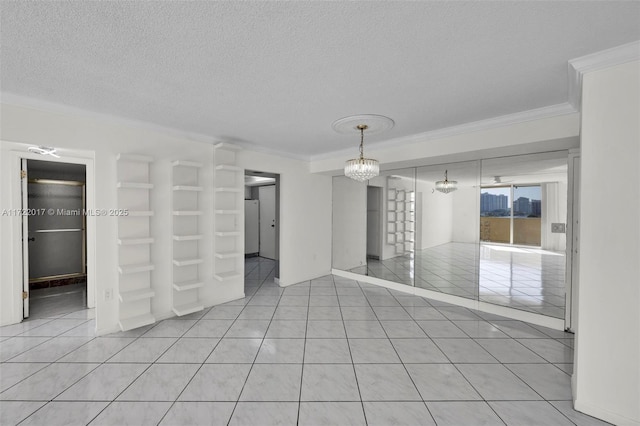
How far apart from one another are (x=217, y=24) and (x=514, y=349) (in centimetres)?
374

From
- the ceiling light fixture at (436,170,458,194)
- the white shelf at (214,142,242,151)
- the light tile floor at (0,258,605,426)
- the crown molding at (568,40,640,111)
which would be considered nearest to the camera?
the crown molding at (568,40,640,111)

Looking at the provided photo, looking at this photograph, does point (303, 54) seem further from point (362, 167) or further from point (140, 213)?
point (140, 213)

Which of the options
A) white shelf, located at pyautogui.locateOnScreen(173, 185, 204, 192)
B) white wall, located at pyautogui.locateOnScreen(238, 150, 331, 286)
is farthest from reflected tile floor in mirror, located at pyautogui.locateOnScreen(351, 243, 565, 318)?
white shelf, located at pyautogui.locateOnScreen(173, 185, 204, 192)

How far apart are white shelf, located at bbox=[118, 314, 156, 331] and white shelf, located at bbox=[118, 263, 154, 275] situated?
21.1 inches

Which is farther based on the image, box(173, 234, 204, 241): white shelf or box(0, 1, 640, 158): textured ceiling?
box(173, 234, 204, 241): white shelf

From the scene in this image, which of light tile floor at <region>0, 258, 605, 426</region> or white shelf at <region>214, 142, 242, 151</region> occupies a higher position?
white shelf at <region>214, 142, 242, 151</region>

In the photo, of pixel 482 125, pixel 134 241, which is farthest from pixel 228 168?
pixel 482 125

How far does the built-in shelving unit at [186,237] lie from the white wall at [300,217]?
38.5 inches

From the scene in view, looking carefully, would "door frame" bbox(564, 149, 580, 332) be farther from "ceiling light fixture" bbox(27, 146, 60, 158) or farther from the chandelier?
"ceiling light fixture" bbox(27, 146, 60, 158)

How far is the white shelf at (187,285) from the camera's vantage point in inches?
127

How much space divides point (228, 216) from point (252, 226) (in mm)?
3653

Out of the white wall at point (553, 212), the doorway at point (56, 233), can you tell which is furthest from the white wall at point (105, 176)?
the white wall at point (553, 212)

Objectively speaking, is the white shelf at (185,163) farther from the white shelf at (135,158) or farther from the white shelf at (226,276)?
the white shelf at (226,276)

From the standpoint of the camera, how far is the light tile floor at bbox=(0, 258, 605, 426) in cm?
173
